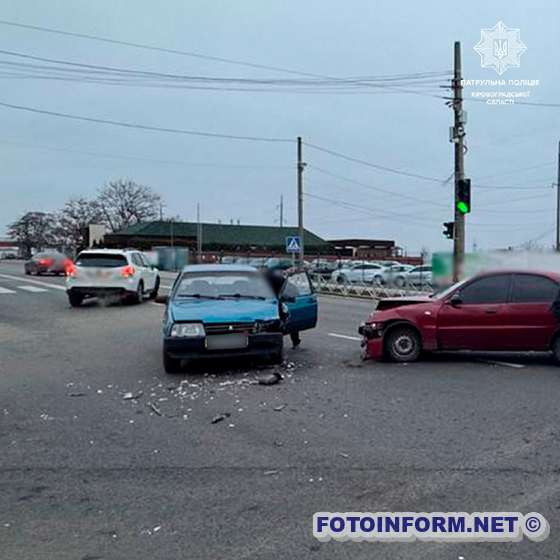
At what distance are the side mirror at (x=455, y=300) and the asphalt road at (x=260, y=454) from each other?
913 millimetres

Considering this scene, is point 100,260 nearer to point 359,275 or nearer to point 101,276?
point 101,276

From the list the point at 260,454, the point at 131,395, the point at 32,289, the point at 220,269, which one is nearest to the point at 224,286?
the point at 220,269

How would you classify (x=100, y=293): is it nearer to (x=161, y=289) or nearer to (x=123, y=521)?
(x=161, y=289)

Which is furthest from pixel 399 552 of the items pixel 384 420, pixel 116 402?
pixel 116 402

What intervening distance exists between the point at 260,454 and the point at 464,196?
15.3m

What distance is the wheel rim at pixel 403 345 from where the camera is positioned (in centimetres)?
920

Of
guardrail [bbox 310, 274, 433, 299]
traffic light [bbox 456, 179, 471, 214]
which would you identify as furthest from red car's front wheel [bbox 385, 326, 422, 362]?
guardrail [bbox 310, 274, 433, 299]

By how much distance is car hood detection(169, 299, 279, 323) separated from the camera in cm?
815

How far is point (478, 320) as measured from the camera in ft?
29.3

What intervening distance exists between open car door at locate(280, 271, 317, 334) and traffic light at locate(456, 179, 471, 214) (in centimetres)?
922

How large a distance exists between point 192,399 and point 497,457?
348 cm

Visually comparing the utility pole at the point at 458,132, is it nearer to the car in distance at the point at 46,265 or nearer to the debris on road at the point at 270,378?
the debris on road at the point at 270,378

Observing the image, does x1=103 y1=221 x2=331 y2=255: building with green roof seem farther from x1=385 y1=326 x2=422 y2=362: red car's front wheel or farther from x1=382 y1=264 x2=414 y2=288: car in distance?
x1=385 y1=326 x2=422 y2=362: red car's front wheel

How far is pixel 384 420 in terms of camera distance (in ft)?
19.9
